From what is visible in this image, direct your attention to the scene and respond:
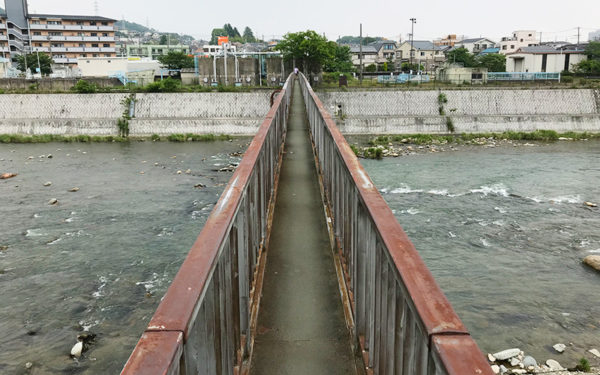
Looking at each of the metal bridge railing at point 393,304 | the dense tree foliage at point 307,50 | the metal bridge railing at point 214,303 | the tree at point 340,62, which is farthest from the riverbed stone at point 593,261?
the tree at point 340,62

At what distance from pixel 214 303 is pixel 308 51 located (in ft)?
137

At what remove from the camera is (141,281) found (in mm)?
9852

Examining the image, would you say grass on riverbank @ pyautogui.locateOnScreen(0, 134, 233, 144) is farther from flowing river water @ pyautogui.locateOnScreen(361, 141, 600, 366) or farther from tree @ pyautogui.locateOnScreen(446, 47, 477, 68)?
tree @ pyautogui.locateOnScreen(446, 47, 477, 68)

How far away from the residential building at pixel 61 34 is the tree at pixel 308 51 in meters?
36.5

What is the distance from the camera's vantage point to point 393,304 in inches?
80.4

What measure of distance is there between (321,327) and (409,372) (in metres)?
1.39

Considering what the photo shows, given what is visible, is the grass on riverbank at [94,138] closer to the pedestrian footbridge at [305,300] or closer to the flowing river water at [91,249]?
the flowing river water at [91,249]

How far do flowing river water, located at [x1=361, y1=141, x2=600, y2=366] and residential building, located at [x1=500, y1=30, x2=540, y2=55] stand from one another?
62924 mm

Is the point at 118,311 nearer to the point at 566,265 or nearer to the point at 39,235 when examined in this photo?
the point at 39,235

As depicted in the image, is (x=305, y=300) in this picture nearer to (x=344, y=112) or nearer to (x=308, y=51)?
(x=344, y=112)

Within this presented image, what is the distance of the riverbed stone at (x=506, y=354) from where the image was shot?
710 centimetres

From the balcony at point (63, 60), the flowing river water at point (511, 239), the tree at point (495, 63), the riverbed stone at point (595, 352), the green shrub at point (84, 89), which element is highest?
the balcony at point (63, 60)

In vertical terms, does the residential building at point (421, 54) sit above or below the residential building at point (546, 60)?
above

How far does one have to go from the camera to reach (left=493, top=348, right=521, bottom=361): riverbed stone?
7.10 meters
